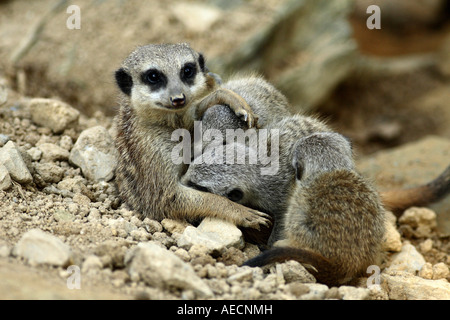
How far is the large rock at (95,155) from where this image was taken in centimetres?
407

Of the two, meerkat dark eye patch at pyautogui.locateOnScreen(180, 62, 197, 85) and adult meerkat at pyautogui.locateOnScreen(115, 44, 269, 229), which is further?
meerkat dark eye patch at pyautogui.locateOnScreen(180, 62, 197, 85)

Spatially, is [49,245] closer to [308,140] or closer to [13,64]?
[308,140]

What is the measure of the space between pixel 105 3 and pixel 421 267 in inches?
212

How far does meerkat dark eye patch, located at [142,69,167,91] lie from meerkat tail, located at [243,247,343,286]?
57.0 inches

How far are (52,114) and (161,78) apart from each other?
3.92 ft

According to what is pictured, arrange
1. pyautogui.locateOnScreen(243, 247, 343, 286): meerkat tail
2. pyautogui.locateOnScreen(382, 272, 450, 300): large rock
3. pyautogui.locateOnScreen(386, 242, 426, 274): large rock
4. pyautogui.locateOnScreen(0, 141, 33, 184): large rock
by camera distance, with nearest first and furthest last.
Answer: pyautogui.locateOnScreen(243, 247, 343, 286): meerkat tail → pyautogui.locateOnScreen(382, 272, 450, 300): large rock → pyautogui.locateOnScreen(0, 141, 33, 184): large rock → pyautogui.locateOnScreen(386, 242, 426, 274): large rock

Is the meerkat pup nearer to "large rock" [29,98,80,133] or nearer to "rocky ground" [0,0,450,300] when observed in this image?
"rocky ground" [0,0,450,300]

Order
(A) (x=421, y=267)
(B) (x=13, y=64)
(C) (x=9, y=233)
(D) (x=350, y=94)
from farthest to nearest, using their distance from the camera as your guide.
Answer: (D) (x=350, y=94) < (B) (x=13, y=64) < (A) (x=421, y=267) < (C) (x=9, y=233)

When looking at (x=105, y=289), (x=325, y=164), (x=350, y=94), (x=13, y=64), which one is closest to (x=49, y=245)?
(x=105, y=289)

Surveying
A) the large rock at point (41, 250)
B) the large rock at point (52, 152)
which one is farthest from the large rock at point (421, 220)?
the large rock at point (41, 250)

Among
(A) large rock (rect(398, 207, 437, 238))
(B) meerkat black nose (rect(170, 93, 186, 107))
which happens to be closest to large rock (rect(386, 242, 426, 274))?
(A) large rock (rect(398, 207, 437, 238))

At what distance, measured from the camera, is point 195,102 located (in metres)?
4.21

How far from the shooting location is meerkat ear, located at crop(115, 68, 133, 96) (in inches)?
157

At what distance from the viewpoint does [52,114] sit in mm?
4434
